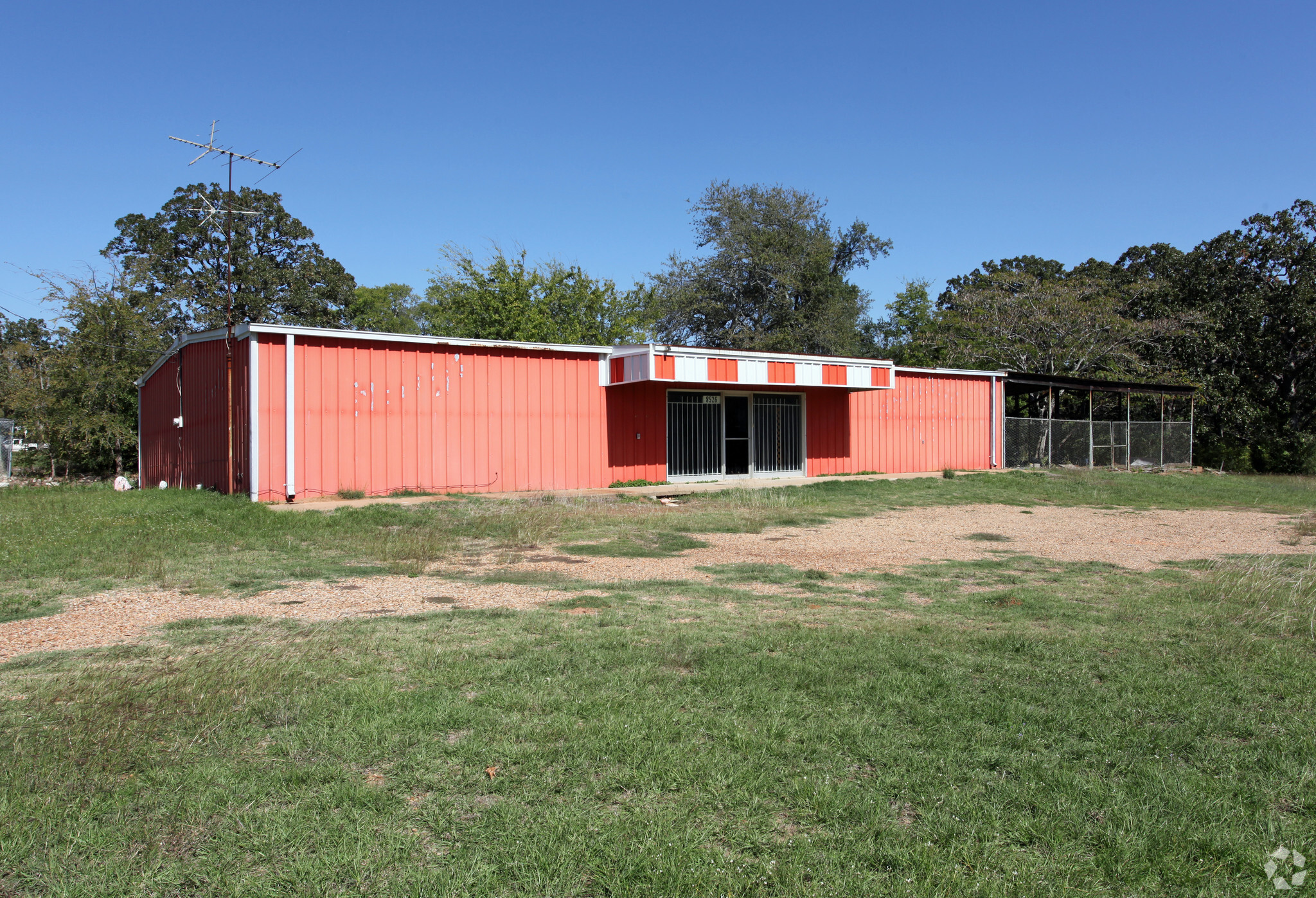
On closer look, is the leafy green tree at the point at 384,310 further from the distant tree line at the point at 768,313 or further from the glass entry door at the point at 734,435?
the glass entry door at the point at 734,435

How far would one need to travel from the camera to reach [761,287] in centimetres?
3931

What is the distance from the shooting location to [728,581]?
7809mm

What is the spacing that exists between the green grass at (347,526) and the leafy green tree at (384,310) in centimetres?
2859

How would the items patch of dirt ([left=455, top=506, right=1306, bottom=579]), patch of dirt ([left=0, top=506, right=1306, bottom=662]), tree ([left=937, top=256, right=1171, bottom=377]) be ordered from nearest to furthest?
patch of dirt ([left=0, top=506, right=1306, bottom=662]) < patch of dirt ([left=455, top=506, right=1306, bottom=579]) < tree ([left=937, top=256, right=1171, bottom=377])

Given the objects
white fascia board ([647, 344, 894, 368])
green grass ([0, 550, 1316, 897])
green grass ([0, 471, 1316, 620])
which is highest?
white fascia board ([647, 344, 894, 368])

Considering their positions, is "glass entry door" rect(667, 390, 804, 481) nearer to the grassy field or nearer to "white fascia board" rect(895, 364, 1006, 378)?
"white fascia board" rect(895, 364, 1006, 378)

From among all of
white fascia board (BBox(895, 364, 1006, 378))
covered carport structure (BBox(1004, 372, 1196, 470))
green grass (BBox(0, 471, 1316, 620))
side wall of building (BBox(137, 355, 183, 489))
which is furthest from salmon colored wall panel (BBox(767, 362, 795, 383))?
side wall of building (BBox(137, 355, 183, 489))

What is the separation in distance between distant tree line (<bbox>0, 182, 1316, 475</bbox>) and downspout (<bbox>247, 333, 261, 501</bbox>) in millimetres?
4464

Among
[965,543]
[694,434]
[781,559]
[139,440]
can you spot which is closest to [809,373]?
[694,434]

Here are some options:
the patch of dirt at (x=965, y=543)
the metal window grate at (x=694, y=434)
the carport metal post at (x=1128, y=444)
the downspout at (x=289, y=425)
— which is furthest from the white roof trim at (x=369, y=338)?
the carport metal post at (x=1128, y=444)

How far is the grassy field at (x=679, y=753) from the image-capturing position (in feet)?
9.12

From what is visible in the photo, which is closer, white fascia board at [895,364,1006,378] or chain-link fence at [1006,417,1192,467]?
white fascia board at [895,364,1006,378]

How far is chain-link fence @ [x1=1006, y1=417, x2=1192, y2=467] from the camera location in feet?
83.7

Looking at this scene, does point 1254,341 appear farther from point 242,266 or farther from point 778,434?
point 242,266
